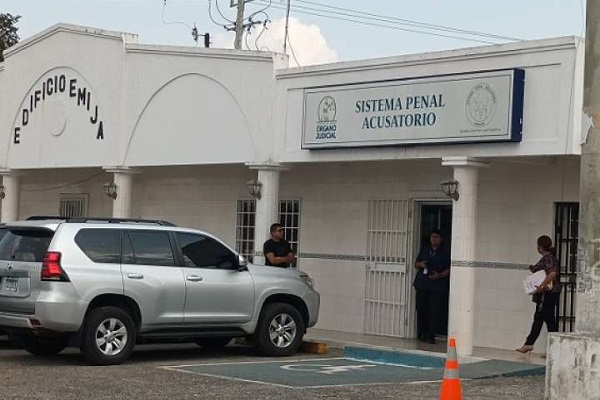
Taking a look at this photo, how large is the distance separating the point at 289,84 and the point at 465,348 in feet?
16.7

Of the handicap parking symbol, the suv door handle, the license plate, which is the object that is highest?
the suv door handle

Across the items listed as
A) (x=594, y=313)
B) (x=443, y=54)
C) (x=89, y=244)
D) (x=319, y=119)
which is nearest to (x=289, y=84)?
(x=319, y=119)

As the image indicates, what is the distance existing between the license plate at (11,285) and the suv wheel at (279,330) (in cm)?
330

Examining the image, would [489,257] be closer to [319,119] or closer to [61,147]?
[319,119]

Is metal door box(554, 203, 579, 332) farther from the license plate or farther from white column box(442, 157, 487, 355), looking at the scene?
the license plate

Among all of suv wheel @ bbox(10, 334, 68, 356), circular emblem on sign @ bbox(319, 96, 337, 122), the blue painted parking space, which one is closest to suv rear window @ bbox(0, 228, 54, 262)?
suv wheel @ bbox(10, 334, 68, 356)

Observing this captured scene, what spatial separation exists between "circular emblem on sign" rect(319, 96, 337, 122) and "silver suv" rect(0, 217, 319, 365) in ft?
8.55

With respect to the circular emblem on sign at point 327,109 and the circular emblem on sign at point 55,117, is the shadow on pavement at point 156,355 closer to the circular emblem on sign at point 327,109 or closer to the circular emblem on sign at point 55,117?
the circular emblem on sign at point 327,109

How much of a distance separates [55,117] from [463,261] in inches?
394

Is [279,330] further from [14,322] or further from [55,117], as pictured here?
[55,117]

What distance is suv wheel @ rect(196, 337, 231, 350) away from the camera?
16266 mm

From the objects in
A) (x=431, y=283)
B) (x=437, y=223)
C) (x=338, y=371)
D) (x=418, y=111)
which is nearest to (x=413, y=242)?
(x=437, y=223)

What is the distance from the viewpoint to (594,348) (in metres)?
9.33

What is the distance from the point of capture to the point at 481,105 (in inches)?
587
